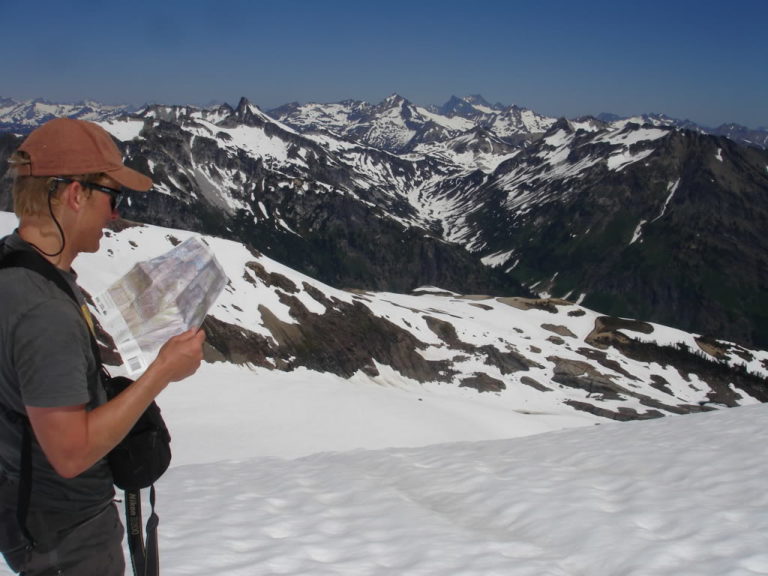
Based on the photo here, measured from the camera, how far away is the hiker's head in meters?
4.18

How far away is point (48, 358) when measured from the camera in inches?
150

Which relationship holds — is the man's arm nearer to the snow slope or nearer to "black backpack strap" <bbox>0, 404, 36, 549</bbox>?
"black backpack strap" <bbox>0, 404, 36, 549</bbox>

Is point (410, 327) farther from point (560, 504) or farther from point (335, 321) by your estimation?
point (560, 504)

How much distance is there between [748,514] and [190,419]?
33719 millimetres

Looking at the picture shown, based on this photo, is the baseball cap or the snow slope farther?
the snow slope

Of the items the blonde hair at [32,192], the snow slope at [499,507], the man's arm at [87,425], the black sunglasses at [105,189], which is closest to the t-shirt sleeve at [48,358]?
the man's arm at [87,425]

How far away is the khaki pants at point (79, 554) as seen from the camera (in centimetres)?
445

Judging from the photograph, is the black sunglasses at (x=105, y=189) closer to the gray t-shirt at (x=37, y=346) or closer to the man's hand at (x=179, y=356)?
the gray t-shirt at (x=37, y=346)

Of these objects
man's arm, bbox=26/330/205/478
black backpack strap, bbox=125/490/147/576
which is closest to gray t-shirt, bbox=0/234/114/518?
man's arm, bbox=26/330/205/478

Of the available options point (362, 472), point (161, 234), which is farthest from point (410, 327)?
point (362, 472)

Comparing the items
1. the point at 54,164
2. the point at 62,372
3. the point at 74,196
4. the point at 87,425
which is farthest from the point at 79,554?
the point at 54,164

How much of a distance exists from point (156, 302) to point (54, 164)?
60.5 inches

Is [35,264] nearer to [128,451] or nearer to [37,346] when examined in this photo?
[37,346]

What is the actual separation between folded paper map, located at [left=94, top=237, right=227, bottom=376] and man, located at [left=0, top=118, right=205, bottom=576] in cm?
58
